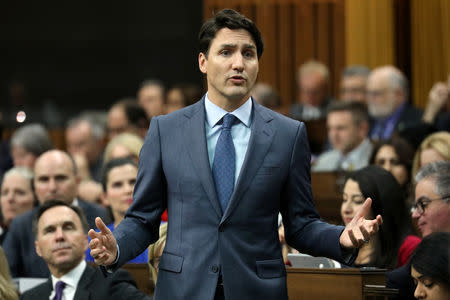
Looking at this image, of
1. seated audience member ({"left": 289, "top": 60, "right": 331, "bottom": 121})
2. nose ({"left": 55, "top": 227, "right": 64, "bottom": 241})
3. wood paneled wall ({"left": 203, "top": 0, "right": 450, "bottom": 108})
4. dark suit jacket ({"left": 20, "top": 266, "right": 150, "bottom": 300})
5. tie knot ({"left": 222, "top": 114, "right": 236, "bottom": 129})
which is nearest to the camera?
tie knot ({"left": 222, "top": 114, "right": 236, "bottom": 129})

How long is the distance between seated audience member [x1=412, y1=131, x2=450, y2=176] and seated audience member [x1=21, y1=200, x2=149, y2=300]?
65.4 inches

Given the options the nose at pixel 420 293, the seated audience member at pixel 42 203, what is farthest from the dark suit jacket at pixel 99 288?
the nose at pixel 420 293

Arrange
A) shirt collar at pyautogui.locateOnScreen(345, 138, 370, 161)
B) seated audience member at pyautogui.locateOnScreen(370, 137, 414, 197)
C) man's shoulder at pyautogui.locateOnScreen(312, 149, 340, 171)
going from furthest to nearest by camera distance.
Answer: man's shoulder at pyautogui.locateOnScreen(312, 149, 340, 171) → shirt collar at pyautogui.locateOnScreen(345, 138, 370, 161) → seated audience member at pyautogui.locateOnScreen(370, 137, 414, 197)

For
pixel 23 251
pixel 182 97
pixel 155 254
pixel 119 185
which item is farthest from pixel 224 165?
pixel 182 97

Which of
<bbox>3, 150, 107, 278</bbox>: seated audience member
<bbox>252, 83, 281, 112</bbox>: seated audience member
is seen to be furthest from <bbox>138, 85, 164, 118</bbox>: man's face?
<bbox>3, 150, 107, 278</bbox>: seated audience member

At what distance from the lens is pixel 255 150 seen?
2355 millimetres

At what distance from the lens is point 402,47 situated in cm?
679

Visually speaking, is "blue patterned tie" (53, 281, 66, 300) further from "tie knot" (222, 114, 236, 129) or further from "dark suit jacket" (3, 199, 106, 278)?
"tie knot" (222, 114, 236, 129)

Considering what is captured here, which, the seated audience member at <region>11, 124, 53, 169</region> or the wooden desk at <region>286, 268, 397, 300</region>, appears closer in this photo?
the wooden desk at <region>286, 268, 397, 300</region>

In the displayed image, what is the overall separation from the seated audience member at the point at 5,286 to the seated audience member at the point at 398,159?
1.95 meters

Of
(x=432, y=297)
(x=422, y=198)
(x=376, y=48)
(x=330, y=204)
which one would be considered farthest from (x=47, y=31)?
(x=432, y=297)

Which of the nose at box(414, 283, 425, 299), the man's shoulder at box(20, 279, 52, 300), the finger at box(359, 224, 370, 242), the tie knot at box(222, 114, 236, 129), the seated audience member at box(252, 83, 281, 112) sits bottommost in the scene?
the man's shoulder at box(20, 279, 52, 300)

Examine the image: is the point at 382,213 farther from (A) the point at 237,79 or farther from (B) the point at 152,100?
(B) the point at 152,100

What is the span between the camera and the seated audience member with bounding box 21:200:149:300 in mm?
3492
